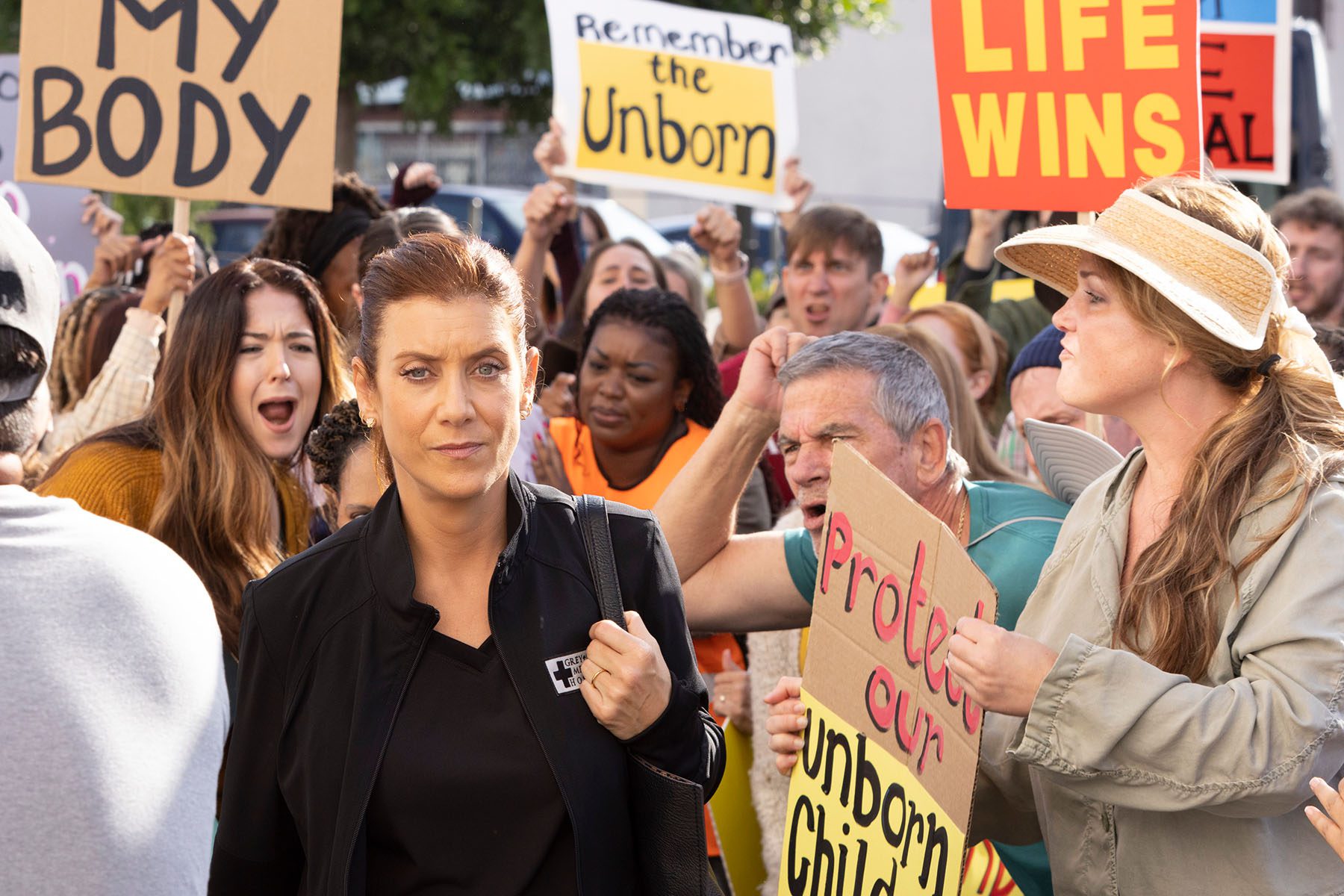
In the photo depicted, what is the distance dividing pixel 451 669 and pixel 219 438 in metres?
1.73

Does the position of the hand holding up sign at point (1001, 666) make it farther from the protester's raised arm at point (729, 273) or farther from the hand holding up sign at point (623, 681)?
the protester's raised arm at point (729, 273)

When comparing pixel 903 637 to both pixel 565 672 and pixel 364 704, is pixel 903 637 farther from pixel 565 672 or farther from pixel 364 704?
pixel 364 704

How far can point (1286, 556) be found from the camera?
218cm

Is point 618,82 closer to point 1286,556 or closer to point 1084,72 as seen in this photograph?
point 1084,72

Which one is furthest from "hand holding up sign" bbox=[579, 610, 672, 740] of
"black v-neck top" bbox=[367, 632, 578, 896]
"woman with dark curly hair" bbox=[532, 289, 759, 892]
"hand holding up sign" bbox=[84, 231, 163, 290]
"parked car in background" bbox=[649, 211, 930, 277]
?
"parked car in background" bbox=[649, 211, 930, 277]

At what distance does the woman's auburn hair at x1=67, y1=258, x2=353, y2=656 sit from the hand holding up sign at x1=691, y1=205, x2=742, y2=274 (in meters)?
2.04

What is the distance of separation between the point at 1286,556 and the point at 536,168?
21.5 metres

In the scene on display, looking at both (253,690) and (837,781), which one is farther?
(837,781)

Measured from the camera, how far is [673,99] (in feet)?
20.3

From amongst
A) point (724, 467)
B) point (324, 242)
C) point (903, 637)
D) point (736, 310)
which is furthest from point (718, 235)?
point (903, 637)

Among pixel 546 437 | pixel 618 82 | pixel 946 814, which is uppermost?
pixel 618 82

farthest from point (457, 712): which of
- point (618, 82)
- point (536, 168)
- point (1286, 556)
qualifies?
point (536, 168)

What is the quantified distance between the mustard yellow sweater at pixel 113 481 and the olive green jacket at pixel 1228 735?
2.22m

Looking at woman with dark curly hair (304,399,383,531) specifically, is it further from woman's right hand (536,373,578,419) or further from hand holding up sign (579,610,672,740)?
woman's right hand (536,373,578,419)
